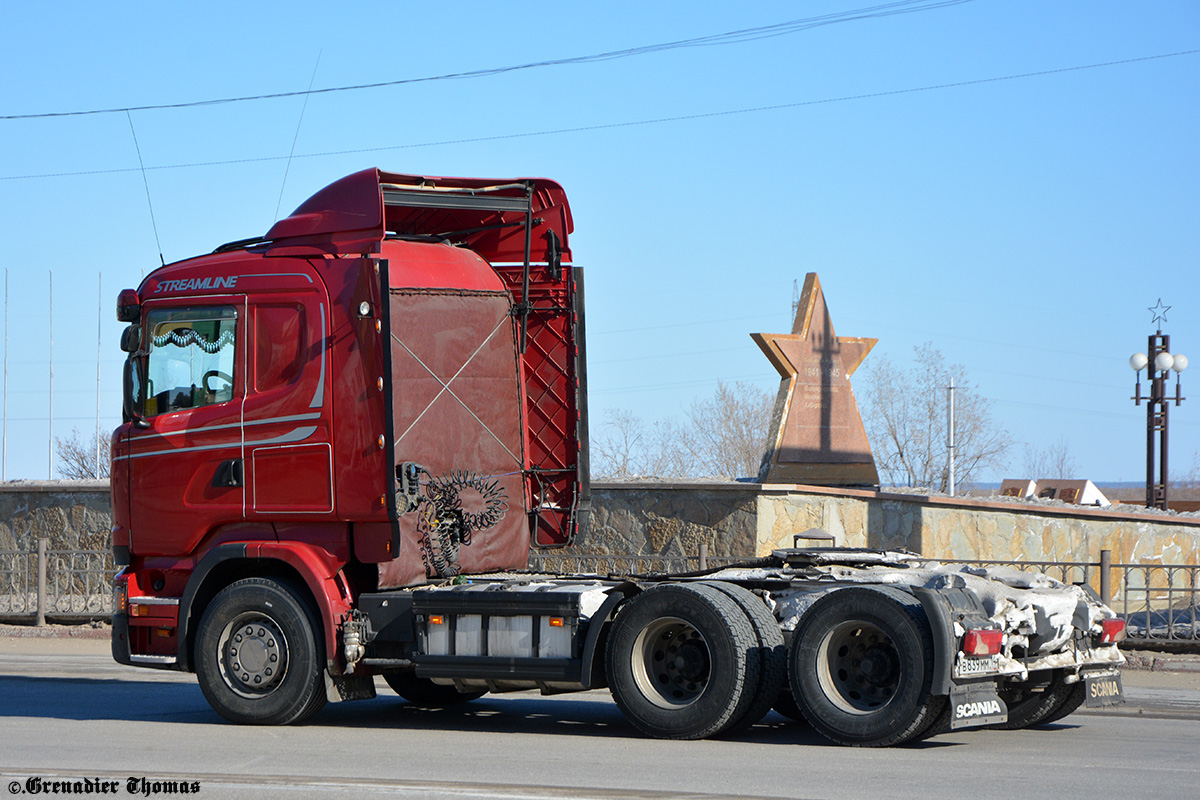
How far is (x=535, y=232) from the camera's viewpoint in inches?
446

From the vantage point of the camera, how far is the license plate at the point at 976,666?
7980mm

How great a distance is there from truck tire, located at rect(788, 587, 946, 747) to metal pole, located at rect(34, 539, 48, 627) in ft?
46.2

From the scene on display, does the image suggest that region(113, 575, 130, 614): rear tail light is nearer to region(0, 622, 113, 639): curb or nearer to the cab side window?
the cab side window

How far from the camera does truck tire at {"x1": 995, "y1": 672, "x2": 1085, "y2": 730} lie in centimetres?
932

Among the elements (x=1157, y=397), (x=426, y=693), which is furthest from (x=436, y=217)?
(x=1157, y=397)

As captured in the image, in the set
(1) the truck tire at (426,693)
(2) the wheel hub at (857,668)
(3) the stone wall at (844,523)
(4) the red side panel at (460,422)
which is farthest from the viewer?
(3) the stone wall at (844,523)

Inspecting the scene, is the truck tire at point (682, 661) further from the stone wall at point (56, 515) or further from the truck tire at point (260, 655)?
the stone wall at point (56, 515)

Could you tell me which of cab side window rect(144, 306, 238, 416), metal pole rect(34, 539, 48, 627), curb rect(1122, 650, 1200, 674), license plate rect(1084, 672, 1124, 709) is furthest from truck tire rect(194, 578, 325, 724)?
metal pole rect(34, 539, 48, 627)

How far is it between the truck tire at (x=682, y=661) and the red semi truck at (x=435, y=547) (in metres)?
0.02

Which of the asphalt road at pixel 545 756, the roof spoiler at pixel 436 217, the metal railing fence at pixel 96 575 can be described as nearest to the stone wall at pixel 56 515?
the metal railing fence at pixel 96 575

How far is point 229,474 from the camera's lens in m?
9.93

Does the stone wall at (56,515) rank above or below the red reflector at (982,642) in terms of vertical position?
below

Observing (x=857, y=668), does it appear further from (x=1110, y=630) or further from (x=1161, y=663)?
(x=1161, y=663)

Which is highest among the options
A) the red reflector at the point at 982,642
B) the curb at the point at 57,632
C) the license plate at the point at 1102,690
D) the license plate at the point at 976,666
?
the red reflector at the point at 982,642
